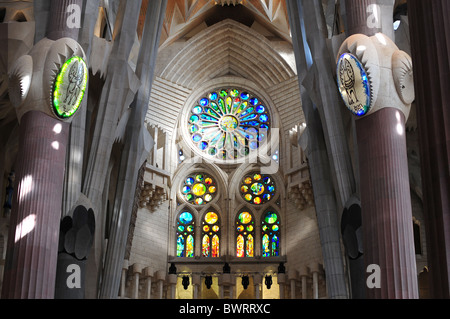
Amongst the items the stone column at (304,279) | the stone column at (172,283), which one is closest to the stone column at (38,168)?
the stone column at (172,283)

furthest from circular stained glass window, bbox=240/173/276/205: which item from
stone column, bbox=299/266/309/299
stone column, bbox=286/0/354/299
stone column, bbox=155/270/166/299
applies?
stone column, bbox=286/0/354/299

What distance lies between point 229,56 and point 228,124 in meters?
2.96

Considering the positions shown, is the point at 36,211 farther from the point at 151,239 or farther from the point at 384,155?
the point at 151,239

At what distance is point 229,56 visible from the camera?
3097cm

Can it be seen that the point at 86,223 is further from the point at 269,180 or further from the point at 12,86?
the point at 269,180

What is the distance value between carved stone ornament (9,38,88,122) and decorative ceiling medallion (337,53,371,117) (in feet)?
18.5

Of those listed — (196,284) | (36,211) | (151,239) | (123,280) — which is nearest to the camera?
(36,211)

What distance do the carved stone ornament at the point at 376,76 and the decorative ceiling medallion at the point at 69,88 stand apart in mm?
5690

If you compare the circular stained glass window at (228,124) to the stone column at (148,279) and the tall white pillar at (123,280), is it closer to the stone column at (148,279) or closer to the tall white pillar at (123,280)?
the stone column at (148,279)

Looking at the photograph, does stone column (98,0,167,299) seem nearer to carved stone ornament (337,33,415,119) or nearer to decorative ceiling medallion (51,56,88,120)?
decorative ceiling medallion (51,56,88,120)

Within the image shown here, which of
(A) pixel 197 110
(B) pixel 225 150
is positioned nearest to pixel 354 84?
(B) pixel 225 150

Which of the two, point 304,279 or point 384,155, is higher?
point 384,155

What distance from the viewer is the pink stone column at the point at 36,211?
13.4 m
